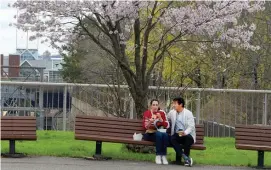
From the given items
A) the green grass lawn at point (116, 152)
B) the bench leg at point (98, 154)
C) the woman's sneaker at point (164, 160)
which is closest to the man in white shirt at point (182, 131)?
the woman's sneaker at point (164, 160)

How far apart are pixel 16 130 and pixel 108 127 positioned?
1767mm

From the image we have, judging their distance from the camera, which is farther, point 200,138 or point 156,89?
point 156,89

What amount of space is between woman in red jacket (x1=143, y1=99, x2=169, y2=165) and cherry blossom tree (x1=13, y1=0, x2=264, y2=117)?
1.00 metres

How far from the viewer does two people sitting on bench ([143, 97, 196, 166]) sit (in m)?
10.2

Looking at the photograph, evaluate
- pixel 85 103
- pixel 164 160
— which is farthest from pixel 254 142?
pixel 85 103

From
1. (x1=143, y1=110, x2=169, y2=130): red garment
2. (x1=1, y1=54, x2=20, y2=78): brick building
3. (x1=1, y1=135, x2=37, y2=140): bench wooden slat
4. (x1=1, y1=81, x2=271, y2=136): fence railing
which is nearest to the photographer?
(x1=1, y1=135, x2=37, y2=140): bench wooden slat

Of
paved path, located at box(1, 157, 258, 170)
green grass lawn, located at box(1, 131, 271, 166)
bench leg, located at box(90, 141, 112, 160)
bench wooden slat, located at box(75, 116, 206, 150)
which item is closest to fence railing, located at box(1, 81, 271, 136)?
green grass lawn, located at box(1, 131, 271, 166)

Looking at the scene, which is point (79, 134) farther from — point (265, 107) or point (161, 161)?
point (265, 107)

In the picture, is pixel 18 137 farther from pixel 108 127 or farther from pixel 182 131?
pixel 182 131

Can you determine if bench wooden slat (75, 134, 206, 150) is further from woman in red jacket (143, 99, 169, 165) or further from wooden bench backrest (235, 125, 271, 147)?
wooden bench backrest (235, 125, 271, 147)

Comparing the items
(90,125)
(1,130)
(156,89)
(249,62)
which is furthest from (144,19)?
(249,62)

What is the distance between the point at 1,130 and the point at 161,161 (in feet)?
10.0

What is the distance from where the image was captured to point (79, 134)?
10.7 m

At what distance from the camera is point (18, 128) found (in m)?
10.5
